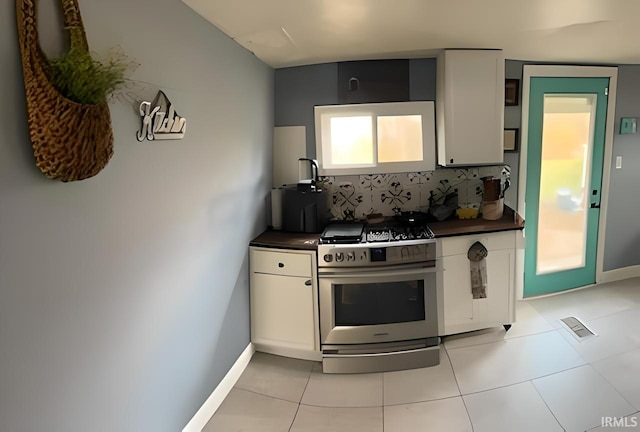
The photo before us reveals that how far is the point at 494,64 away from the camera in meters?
3.29

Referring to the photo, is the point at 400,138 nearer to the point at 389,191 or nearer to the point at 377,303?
the point at 389,191

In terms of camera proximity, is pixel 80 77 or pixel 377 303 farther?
pixel 377 303

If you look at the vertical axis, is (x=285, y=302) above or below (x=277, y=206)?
below

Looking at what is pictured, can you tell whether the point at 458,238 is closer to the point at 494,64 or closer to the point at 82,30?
the point at 494,64

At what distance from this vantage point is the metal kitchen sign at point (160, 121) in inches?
68.4

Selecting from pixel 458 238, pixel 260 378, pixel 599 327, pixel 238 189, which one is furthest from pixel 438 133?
pixel 260 378

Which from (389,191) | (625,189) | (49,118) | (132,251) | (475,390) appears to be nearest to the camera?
(49,118)

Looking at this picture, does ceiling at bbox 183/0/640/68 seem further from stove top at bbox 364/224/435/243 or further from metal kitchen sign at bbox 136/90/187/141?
stove top at bbox 364/224/435/243

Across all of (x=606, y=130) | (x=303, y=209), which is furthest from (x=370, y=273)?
(x=606, y=130)

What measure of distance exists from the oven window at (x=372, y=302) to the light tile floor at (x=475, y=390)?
0.38 meters

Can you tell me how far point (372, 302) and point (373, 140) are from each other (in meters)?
1.41

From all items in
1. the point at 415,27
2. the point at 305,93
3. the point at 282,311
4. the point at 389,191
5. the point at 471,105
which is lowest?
the point at 282,311

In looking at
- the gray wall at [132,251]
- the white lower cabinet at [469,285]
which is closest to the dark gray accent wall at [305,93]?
the gray wall at [132,251]

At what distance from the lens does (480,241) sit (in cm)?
320
